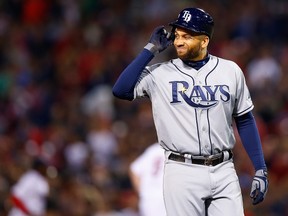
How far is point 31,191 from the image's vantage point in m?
10.6

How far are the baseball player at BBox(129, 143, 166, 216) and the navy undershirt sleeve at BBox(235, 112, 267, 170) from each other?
1.76m

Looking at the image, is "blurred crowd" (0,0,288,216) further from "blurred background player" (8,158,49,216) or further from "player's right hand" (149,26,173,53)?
"player's right hand" (149,26,173,53)

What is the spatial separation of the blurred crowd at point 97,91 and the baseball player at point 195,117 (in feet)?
15.5

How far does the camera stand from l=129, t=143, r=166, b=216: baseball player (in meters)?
8.18

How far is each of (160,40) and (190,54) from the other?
0.78 ft

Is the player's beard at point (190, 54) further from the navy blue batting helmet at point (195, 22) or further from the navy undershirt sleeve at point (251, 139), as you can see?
the navy undershirt sleeve at point (251, 139)

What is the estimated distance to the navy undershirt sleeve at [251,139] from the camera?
6.43 meters

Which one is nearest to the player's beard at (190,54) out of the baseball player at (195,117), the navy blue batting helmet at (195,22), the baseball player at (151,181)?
the baseball player at (195,117)

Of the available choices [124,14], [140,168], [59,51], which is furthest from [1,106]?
[140,168]

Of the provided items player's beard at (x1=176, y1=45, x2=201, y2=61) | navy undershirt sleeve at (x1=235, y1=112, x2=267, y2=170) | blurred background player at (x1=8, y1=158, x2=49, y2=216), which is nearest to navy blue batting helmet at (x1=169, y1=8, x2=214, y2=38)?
player's beard at (x1=176, y1=45, x2=201, y2=61)

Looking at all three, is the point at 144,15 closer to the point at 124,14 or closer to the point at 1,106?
the point at 124,14

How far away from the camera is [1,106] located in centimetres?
1455

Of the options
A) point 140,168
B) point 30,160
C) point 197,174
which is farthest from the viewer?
point 30,160

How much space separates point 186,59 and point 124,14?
9.38 metres
